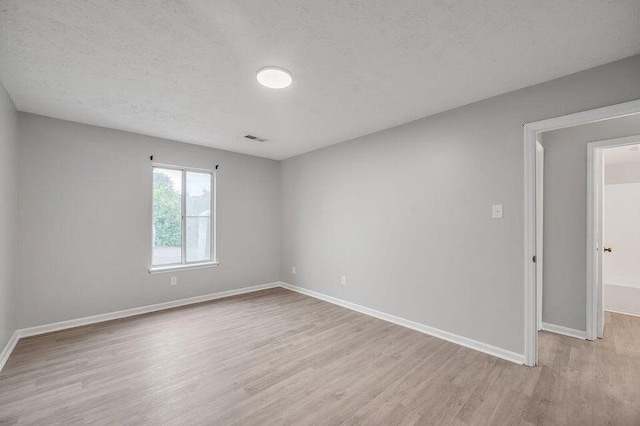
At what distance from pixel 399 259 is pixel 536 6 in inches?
106

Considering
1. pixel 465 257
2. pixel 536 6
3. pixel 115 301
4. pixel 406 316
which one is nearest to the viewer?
pixel 536 6

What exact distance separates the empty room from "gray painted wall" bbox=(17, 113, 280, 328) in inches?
1.0

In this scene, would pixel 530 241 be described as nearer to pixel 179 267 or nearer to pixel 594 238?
pixel 594 238

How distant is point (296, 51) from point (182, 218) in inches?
135

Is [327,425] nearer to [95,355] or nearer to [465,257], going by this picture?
[465,257]

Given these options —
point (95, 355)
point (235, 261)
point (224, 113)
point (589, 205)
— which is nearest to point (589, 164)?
point (589, 205)

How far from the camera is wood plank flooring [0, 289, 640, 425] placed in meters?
1.88

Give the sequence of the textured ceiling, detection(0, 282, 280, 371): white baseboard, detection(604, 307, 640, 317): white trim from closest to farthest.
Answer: the textured ceiling
detection(0, 282, 280, 371): white baseboard
detection(604, 307, 640, 317): white trim

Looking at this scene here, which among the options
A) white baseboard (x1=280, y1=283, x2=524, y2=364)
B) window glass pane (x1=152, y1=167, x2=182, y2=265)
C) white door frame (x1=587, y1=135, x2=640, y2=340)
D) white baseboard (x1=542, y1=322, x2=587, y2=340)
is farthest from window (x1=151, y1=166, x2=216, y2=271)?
white door frame (x1=587, y1=135, x2=640, y2=340)

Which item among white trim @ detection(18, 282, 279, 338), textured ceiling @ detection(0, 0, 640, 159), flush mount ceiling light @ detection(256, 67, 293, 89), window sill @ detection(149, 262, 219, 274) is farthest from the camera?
window sill @ detection(149, 262, 219, 274)

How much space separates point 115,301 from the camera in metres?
3.73

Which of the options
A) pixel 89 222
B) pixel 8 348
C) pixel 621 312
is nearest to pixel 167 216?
pixel 89 222

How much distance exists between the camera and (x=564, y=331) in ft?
10.4

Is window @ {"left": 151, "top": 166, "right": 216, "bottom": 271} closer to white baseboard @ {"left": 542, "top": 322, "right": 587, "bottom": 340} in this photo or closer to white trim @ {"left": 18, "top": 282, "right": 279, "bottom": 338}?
white trim @ {"left": 18, "top": 282, "right": 279, "bottom": 338}
